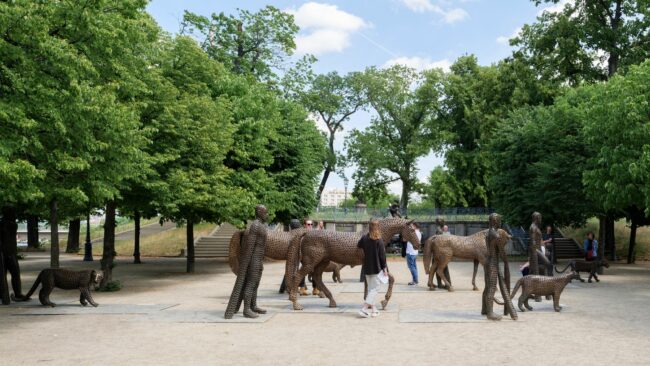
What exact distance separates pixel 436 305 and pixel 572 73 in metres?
29.8

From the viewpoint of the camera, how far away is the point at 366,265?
13.6 m

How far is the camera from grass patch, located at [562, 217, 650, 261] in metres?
40.0

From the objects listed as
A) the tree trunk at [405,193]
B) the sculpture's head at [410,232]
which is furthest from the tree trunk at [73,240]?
the sculpture's head at [410,232]

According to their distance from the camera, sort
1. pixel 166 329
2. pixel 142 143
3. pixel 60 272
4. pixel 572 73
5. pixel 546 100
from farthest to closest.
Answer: pixel 546 100 < pixel 572 73 < pixel 142 143 < pixel 60 272 < pixel 166 329

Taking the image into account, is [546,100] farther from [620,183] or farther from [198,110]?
[198,110]

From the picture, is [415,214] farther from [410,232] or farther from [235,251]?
[235,251]

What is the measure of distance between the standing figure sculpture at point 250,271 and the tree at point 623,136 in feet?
42.5

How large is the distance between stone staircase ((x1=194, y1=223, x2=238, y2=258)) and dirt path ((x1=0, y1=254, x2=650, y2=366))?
2315 cm

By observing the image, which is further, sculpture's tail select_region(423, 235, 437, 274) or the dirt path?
sculpture's tail select_region(423, 235, 437, 274)

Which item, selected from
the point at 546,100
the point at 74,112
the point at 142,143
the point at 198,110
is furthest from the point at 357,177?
the point at 74,112

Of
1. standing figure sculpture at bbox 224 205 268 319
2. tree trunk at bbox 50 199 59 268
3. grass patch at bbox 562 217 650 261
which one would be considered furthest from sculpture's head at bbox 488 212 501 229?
grass patch at bbox 562 217 650 261

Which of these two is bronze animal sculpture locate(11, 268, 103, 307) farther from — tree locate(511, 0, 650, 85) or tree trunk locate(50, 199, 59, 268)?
tree locate(511, 0, 650, 85)

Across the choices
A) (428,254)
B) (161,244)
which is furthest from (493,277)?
(161,244)

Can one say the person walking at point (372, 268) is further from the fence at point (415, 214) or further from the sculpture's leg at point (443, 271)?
the fence at point (415, 214)
